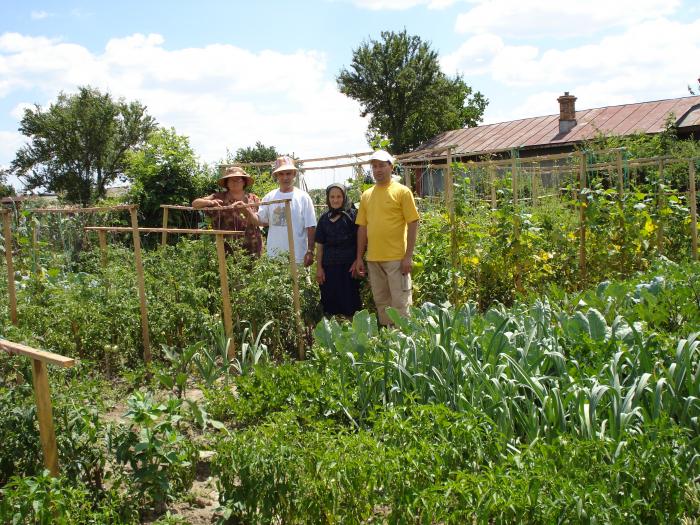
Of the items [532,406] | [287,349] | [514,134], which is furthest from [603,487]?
[514,134]

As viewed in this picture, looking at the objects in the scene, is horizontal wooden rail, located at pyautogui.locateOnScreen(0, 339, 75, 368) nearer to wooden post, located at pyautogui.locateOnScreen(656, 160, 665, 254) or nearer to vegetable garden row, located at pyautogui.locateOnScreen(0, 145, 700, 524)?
vegetable garden row, located at pyautogui.locateOnScreen(0, 145, 700, 524)

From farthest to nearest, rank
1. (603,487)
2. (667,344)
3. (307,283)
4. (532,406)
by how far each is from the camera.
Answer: (307,283) < (667,344) < (532,406) < (603,487)

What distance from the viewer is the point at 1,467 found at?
3008mm

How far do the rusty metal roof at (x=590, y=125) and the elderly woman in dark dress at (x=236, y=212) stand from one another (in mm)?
11167

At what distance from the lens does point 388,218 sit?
17.4ft

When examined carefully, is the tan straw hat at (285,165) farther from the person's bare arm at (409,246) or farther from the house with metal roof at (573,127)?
the house with metal roof at (573,127)

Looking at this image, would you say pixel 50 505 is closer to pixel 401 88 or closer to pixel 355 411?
pixel 355 411

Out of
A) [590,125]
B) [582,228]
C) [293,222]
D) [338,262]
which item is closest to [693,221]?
[582,228]

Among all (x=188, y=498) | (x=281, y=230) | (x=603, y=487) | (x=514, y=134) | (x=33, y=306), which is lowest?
(x=188, y=498)

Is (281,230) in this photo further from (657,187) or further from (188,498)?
(657,187)

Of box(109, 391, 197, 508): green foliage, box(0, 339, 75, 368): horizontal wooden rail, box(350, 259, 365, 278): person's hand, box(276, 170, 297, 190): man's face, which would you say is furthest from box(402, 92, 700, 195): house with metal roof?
box(0, 339, 75, 368): horizontal wooden rail

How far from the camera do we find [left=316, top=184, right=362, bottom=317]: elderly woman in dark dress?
18.2ft

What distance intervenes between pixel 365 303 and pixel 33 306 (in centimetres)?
255

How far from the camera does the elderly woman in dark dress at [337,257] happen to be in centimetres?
556
